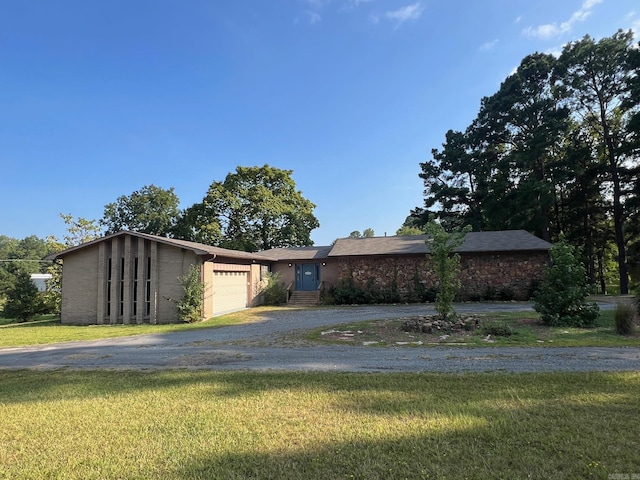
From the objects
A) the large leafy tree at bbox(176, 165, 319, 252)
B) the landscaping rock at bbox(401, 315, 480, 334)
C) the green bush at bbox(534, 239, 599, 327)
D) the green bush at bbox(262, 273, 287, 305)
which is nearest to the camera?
the landscaping rock at bbox(401, 315, 480, 334)

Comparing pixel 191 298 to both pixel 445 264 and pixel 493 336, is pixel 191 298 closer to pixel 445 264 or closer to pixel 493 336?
pixel 445 264

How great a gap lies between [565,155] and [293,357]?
88.4 ft

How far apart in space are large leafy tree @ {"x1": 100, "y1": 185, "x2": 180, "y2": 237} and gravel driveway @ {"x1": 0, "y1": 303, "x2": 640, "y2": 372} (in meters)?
35.3

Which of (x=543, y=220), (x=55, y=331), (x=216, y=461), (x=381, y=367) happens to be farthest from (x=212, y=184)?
(x=216, y=461)

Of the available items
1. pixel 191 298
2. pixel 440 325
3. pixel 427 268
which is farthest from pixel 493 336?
pixel 191 298

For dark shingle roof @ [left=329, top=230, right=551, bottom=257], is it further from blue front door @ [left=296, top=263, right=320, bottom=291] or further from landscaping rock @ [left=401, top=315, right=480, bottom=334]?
→ landscaping rock @ [left=401, top=315, right=480, bottom=334]

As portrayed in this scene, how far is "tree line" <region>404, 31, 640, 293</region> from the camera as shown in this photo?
23391 mm

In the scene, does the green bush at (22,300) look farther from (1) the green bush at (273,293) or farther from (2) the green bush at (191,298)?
(1) the green bush at (273,293)

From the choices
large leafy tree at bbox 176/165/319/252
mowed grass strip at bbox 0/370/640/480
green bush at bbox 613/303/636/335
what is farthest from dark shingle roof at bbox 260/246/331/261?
mowed grass strip at bbox 0/370/640/480

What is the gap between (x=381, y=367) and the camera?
21.2ft

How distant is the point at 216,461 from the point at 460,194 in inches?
1164

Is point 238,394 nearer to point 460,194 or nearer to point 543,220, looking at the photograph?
point 543,220

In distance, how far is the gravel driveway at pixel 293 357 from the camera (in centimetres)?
638

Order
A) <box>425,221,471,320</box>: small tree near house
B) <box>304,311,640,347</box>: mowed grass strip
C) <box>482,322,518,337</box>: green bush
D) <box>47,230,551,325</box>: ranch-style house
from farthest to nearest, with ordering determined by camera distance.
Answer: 1. <box>47,230,551,325</box>: ranch-style house
2. <box>425,221,471,320</box>: small tree near house
3. <box>482,322,518,337</box>: green bush
4. <box>304,311,640,347</box>: mowed grass strip
